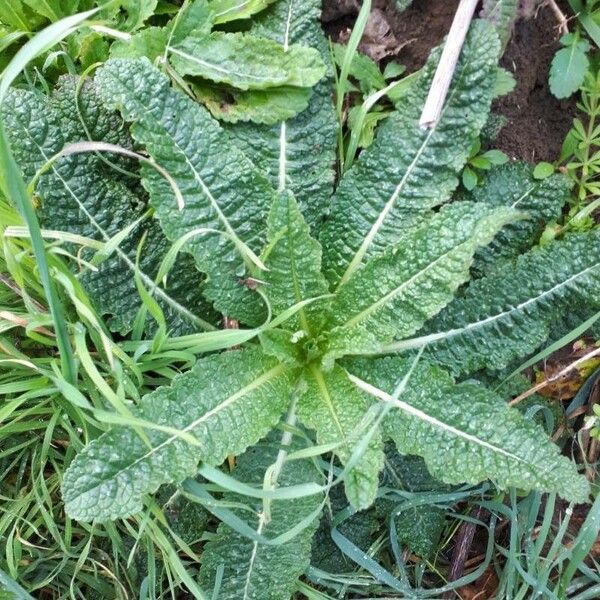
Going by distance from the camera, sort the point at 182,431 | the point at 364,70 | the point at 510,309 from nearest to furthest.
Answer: the point at 182,431
the point at 510,309
the point at 364,70

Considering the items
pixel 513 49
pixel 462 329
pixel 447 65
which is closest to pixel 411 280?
pixel 462 329

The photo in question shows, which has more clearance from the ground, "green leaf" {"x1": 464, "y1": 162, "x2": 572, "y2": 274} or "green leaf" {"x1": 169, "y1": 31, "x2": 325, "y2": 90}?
"green leaf" {"x1": 169, "y1": 31, "x2": 325, "y2": 90}

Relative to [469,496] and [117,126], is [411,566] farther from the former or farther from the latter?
[117,126]

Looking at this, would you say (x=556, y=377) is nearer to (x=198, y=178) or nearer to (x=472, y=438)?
(x=472, y=438)

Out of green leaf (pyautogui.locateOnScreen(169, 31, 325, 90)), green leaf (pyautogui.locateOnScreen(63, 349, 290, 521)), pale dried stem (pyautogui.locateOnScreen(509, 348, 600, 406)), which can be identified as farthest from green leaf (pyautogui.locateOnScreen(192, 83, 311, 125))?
pale dried stem (pyautogui.locateOnScreen(509, 348, 600, 406))

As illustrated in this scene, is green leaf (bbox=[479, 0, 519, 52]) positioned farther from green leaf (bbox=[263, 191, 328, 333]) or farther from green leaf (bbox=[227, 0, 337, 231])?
green leaf (bbox=[263, 191, 328, 333])

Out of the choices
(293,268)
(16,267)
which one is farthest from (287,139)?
(16,267)

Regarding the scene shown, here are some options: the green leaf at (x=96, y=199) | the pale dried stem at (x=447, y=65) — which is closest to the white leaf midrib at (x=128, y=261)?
the green leaf at (x=96, y=199)
